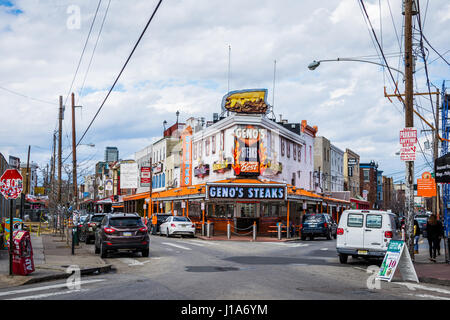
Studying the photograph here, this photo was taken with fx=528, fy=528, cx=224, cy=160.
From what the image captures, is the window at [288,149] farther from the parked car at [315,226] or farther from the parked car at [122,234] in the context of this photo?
the parked car at [122,234]

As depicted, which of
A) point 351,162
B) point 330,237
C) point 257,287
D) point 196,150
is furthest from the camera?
point 351,162

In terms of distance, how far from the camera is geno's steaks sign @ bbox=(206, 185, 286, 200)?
1437 inches

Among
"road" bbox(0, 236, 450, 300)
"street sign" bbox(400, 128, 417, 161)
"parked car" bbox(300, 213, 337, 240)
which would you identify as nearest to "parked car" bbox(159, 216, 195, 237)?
"parked car" bbox(300, 213, 337, 240)

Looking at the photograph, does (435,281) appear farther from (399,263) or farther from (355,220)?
(355,220)

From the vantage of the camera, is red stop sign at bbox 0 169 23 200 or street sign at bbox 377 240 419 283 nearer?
street sign at bbox 377 240 419 283

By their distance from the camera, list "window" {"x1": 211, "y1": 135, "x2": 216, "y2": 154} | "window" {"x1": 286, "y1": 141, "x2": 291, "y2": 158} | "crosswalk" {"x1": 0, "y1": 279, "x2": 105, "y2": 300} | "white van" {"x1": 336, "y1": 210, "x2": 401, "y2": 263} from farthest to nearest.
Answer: "window" {"x1": 286, "y1": 141, "x2": 291, "y2": 158} < "window" {"x1": 211, "y1": 135, "x2": 216, "y2": 154} < "white van" {"x1": 336, "y1": 210, "x2": 401, "y2": 263} < "crosswalk" {"x1": 0, "y1": 279, "x2": 105, "y2": 300}

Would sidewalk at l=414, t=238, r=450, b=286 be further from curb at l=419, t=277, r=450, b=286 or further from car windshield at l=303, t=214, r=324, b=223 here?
car windshield at l=303, t=214, r=324, b=223

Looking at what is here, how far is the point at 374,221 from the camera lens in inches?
723

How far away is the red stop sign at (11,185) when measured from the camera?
14359mm

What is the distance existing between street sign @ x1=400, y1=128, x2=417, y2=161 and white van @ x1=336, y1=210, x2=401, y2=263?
222 cm

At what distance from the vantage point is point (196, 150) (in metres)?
50.5
